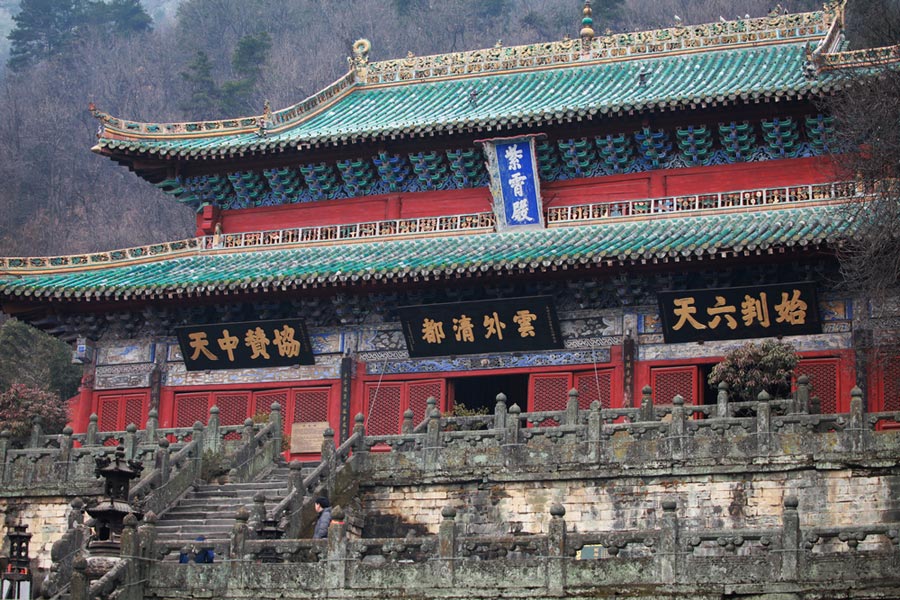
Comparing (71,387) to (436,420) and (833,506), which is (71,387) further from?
(833,506)

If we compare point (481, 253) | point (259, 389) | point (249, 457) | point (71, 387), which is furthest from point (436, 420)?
point (71, 387)

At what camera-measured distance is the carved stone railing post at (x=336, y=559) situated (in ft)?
63.7

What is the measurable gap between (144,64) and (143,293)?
5979 cm

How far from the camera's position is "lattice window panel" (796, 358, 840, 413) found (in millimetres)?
26000

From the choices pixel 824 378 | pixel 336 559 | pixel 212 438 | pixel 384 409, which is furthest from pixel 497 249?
pixel 336 559

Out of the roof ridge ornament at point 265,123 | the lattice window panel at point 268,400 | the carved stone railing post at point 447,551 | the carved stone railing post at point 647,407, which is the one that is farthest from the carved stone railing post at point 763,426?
the roof ridge ornament at point 265,123

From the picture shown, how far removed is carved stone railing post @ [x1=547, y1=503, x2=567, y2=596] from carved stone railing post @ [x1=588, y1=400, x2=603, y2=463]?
3.92 m

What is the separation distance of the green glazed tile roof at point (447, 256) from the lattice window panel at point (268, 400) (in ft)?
7.69

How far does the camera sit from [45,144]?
77.6 metres

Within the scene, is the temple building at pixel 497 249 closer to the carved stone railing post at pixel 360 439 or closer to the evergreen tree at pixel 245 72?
the carved stone railing post at pixel 360 439

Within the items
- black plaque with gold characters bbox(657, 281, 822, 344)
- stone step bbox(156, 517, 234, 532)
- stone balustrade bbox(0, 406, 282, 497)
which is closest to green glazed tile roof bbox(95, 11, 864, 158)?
black plaque with gold characters bbox(657, 281, 822, 344)

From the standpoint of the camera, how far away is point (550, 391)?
90.9 feet

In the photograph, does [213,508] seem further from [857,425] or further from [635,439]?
[857,425]

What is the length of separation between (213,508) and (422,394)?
20.7ft
